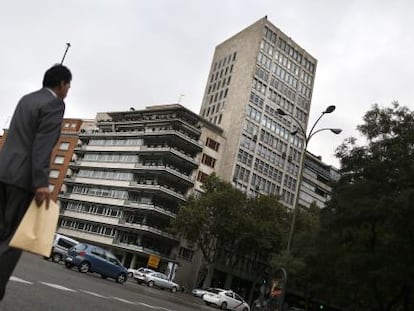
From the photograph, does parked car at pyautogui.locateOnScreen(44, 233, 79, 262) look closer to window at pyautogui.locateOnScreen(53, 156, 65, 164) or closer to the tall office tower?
the tall office tower

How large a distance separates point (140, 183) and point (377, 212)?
177 feet

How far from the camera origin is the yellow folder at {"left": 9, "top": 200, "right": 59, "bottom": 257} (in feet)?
11.7

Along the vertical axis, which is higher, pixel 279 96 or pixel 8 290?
pixel 279 96

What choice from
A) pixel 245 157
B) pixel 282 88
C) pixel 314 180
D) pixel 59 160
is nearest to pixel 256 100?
pixel 282 88

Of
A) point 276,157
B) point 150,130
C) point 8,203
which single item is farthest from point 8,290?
point 276,157

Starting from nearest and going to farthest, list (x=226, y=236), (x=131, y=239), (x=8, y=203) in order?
1. (x=8, y=203)
2. (x=226, y=236)
3. (x=131, y=239)

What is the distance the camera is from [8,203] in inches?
151

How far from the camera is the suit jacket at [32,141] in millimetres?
3750

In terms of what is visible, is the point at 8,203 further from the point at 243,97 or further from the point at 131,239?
the point at 243,97

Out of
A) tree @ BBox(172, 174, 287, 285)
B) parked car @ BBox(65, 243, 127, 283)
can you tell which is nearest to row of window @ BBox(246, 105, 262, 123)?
tree @ BBox(172, 174, 287, 285)

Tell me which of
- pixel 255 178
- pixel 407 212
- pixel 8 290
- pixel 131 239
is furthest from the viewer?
pixel 255 178

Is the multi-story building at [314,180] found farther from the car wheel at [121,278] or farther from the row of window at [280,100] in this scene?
the car wheel at [121,278]

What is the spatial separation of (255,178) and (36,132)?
7903cm

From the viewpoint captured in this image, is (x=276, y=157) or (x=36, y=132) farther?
(x=276, y=157)
